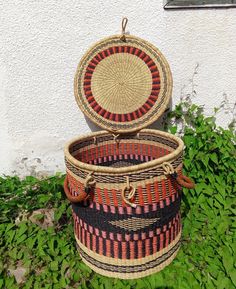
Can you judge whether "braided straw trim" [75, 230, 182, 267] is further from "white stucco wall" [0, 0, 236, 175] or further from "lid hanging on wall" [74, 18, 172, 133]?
"white stucco wall" [0, 0, 236, 175]

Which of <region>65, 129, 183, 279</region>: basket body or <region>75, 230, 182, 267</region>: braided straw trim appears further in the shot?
<region>75, 230, 182, 267</region>: braided straw trim

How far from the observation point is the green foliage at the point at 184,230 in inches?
62.3

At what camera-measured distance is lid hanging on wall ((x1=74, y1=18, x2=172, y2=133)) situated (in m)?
1.99

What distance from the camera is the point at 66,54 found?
6.68ft

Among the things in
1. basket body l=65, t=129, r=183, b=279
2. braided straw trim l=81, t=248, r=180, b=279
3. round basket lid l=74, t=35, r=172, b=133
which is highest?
round basket lid l=74, t=35, r=172, b=133

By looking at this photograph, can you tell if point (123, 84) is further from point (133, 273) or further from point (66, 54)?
point (133, 273)

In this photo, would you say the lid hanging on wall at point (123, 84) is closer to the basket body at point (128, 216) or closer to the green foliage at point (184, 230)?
the green foliage at point (184, 230)

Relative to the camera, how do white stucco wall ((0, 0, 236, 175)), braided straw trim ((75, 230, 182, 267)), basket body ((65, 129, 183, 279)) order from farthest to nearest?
white stucco wall ((0, 0, 236, 175)) < braided straw trim ((75, 230, 182, 267)) < basket body ((65, 129, 183, 279))

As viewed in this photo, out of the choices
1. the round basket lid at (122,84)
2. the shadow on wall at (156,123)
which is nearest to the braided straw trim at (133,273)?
the round basket lid at (122,84)

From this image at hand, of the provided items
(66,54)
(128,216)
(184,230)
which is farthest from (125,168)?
(66,54)

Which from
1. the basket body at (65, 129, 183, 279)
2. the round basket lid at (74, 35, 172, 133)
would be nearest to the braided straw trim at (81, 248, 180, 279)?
the basket body at (65, 129, 183, 279)

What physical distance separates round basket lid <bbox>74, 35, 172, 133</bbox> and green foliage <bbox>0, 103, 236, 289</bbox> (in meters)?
0.25

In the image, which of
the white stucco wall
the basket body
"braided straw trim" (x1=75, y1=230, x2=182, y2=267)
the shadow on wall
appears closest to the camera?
the basket body

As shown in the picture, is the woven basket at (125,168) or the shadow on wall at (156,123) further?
the shadow on wall at (156,123)
